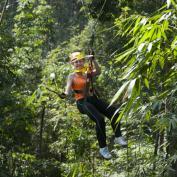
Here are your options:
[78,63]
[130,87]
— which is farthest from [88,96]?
[130,87]

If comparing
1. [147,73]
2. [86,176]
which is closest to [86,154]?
[86,176]

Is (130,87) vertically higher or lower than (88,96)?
higher

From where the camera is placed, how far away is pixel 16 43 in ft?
32.1

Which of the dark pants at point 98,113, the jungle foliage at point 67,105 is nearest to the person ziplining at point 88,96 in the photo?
the dark pants at point 98,113

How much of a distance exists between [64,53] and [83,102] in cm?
778

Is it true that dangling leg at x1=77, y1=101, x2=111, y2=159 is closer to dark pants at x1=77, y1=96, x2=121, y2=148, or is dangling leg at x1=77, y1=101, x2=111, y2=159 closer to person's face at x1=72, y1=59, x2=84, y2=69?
dark pants at x1=77, y1=96, x2=121, y2=148

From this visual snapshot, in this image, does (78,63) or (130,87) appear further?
(78,63)

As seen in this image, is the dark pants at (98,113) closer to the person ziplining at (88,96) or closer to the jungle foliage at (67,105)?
the person ziplining at (88,96)

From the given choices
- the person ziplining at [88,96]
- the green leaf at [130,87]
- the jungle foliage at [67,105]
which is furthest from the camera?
the jungle foliage at [67,105]

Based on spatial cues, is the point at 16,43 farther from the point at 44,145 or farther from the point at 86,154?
the point at 44,145

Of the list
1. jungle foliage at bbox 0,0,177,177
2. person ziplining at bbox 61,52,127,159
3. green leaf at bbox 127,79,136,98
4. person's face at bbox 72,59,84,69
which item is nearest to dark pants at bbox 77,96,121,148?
person ziplining at bbox 61,52,127,159

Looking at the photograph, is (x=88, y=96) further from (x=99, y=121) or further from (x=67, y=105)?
(x=67, y=105)

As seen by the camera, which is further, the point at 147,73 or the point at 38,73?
the point at 38,73

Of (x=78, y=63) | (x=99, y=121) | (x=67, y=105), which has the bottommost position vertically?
(x=67, y=105)
